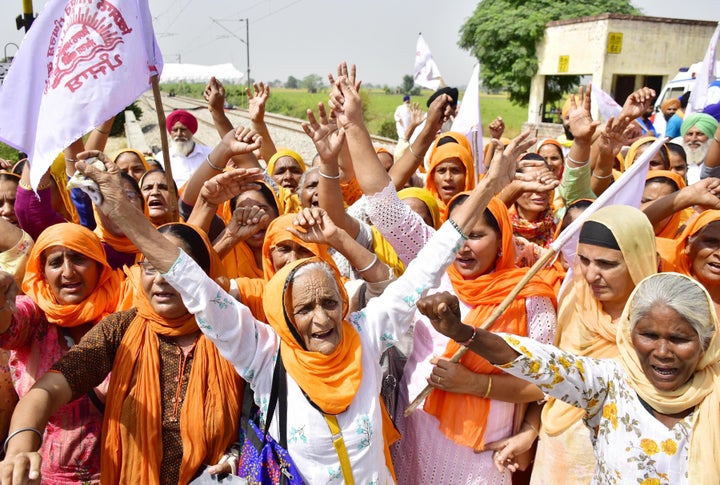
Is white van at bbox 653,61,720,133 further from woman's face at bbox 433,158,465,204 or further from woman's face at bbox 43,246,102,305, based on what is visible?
woman's face at bbox 43,246,102,305

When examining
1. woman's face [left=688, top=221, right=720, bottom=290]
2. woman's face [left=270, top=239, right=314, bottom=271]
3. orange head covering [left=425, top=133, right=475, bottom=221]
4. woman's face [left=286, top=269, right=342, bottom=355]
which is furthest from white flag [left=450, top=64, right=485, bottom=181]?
woman's face [left=286, top=269, right=342, bottom=355]

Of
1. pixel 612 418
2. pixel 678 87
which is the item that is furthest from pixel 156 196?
pixel 678 87

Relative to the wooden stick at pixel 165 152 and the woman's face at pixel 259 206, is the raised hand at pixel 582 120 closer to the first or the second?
the woman's face at pixel 259 206

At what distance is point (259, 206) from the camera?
3.47m

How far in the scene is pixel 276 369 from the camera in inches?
87.4

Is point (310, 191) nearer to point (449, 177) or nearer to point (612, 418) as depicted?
point (449, 177)

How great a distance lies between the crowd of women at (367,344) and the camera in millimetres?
1905

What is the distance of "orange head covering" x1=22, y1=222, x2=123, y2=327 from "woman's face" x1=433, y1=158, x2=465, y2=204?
2182 mm

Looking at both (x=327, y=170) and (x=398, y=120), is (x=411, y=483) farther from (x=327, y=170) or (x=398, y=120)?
(x=398, y=120)

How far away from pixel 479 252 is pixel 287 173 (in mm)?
2395

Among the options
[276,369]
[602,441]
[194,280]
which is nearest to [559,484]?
[602,441]

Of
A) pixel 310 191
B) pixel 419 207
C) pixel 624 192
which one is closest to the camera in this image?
pixel 624 192

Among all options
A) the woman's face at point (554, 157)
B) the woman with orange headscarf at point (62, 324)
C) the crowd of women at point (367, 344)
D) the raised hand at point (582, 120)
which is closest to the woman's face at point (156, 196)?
the crowd of women at point (367, 344)

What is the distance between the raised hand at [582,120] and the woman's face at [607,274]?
1.32 m
